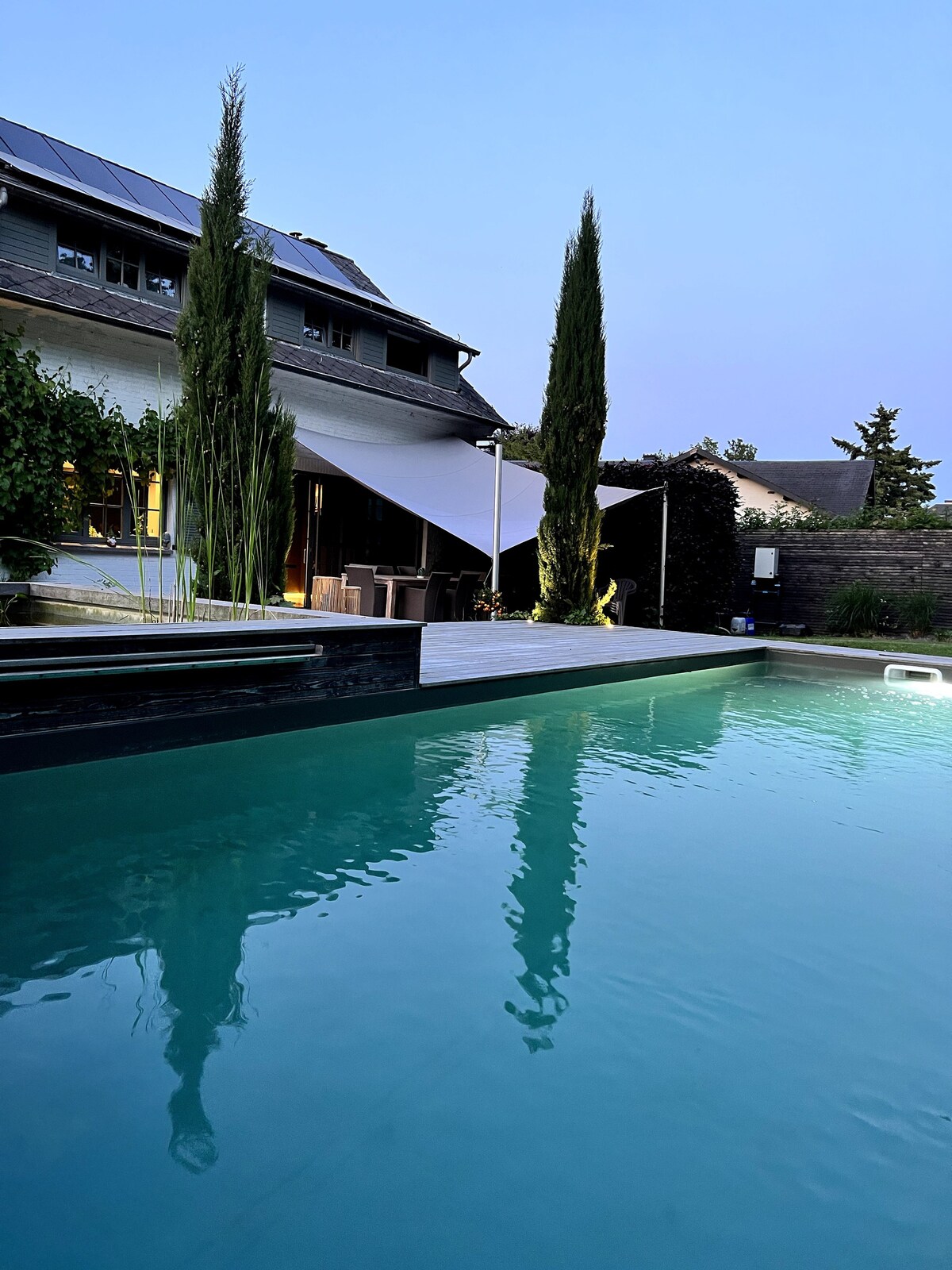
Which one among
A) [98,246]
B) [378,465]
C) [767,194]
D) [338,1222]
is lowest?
[338,1222]

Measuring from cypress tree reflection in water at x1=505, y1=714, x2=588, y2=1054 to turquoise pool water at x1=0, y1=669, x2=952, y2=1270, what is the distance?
16 mm

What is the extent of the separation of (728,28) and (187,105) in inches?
372

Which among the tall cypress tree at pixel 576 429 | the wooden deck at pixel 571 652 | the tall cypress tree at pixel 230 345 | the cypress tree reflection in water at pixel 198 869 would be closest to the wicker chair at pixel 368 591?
the wooden deck at pixel 571 652

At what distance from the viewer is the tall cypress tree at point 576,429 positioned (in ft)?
37.2

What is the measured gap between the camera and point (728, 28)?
1398cm

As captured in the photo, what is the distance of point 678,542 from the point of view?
12914mm

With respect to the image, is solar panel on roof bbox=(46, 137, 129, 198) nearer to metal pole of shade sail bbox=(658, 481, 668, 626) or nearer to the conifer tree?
metal pole of shade sail bbox=(658, 481, 668, 626)

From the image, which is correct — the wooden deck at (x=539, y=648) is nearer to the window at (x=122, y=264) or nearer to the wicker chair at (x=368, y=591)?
the wicker chair at (x=368, y=591)

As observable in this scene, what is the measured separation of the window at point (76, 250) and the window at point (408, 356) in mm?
5110

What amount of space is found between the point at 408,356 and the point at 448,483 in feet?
11.5

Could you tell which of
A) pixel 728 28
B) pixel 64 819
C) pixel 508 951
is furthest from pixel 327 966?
pixel 728 28

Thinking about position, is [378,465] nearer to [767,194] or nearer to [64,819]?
[64,819]

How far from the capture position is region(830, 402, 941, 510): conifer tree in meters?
35.4

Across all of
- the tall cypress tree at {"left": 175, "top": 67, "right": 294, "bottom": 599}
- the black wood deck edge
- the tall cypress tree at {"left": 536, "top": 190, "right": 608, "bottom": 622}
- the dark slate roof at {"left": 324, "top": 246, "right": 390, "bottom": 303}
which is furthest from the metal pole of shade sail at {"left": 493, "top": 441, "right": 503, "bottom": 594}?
the dark slate roof at {"left": 324, "top": 246, "right": 390, "bottom": 303}
